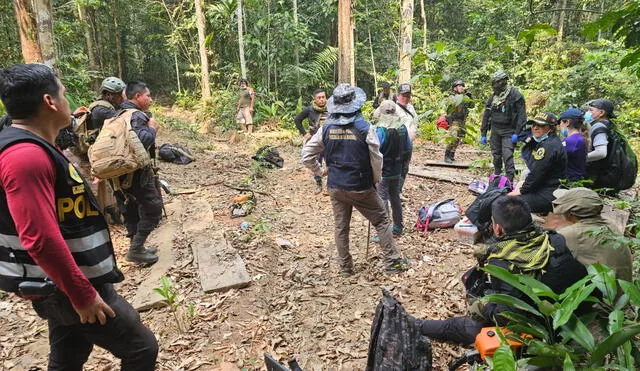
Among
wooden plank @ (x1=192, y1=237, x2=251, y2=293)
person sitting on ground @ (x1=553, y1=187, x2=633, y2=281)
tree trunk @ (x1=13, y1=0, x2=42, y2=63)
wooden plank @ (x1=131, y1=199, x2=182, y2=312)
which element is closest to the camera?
person sitting on ground @ (x1=553, y1=187, x2=633, y2=281)

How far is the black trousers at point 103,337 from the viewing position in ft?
6.12

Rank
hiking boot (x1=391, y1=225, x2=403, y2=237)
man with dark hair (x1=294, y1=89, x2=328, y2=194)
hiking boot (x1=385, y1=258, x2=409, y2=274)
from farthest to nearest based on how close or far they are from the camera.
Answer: man with dark hair (x1=294, y1=89, x2=328, y2=194) < hiking boot (x1=391, y1=225, x2=403, y2=237) < hiking boot (x1=385, y1=258, x2=409, y2=274)

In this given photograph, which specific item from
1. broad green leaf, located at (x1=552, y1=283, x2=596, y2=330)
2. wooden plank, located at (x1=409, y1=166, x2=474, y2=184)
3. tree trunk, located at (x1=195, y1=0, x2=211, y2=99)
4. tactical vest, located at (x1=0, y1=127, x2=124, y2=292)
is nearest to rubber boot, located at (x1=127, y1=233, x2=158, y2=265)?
tactical vest, located at (x1=0, y1=127, x2=124, y2=292)

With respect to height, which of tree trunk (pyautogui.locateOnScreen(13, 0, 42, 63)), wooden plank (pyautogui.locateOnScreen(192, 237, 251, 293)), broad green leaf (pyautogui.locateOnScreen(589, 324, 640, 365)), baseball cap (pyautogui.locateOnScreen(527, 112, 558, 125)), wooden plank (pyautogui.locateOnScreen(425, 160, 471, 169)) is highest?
tree trunk (pyautogui.locateOnScreen(13, 0, 42, 63))

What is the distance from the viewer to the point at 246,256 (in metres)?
4.70

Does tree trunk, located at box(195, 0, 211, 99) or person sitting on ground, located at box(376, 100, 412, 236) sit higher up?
tree trunk, located at box(195, 0, 211, 99)

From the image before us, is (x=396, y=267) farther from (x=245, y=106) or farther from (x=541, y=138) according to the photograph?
(x=245, y=106)

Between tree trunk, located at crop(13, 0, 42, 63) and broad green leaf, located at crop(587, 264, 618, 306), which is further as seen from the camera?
tree trunk, located at crop(13, 0, 42, 63)

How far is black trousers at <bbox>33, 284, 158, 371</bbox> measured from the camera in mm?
1866

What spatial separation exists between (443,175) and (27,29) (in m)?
7.30

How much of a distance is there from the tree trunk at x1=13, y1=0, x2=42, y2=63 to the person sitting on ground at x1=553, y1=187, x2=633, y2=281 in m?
6.93

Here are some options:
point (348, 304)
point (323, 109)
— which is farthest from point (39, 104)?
point (323, 109)

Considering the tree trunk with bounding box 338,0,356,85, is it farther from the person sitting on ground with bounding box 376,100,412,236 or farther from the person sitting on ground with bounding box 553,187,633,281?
the person sitting on ground with bounding box 553,187,633,281

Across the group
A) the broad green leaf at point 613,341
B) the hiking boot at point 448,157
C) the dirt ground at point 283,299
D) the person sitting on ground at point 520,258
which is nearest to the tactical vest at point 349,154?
the dirt ground at point 283,299
